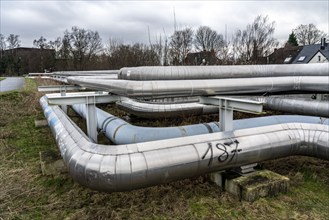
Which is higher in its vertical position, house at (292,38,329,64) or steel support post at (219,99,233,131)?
house at (292,38,329,64)

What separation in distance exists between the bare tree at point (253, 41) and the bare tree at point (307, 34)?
27.9 meters

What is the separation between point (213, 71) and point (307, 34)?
156 feet

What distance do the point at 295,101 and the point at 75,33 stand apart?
39.7m

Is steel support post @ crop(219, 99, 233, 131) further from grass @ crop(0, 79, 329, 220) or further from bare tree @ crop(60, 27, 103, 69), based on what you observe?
bare tree @ crop(60, 27, 103, 69)

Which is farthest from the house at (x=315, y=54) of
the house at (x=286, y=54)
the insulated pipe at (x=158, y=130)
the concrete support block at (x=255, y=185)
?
the concrete support block at (x=255, y=185)

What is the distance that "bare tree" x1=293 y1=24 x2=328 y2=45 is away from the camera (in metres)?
41.7

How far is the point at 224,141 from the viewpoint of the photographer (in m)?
3.13

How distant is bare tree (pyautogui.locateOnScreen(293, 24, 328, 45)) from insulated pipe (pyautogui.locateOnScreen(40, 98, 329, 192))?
4631 centimetres

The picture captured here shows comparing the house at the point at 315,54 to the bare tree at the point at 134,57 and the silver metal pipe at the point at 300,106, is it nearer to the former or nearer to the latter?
the bare tree at the point at 134,57

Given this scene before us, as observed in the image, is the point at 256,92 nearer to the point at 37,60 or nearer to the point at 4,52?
the point at 37,60

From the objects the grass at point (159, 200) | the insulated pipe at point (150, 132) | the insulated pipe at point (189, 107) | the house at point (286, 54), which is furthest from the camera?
the house at point (286, 54)

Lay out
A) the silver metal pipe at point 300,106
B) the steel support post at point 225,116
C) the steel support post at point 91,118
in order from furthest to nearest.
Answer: the silver metal pipe at point 300,106
the steel support post at point 91,118
the steel support post at point 225,116

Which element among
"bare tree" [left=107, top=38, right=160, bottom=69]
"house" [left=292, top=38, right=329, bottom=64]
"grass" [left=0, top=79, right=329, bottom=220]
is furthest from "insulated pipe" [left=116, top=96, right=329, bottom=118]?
"house" [left=292, top=38, right=329, bottom=64]

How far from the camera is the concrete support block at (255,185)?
3155 mm
